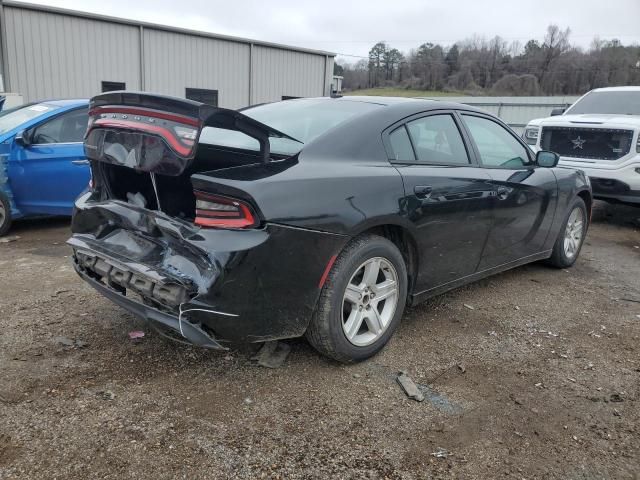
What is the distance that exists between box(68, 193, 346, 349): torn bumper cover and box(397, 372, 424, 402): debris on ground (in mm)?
669

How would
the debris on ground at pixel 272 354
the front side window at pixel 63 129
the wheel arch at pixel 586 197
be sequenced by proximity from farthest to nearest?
the front side window at pixel 63 129 < the wheel arch at pixel 586 197 < the debris on ground at pixel 272 354

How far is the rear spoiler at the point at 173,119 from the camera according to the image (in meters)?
2.50

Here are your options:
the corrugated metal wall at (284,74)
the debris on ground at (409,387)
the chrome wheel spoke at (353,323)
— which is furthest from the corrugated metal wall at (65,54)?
the debris on ground at (409,387)

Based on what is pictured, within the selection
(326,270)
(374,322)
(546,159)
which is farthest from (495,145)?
(326,270)

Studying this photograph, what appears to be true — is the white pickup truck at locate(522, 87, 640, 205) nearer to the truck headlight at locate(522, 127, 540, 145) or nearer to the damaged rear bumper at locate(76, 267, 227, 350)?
the truck headlight at locate(522, 127, 540, 145)

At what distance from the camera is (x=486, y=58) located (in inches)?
2168

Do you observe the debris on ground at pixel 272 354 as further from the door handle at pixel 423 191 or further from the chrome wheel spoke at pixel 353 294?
the door handle at pixel 423 191

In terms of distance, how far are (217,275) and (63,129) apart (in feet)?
14.9

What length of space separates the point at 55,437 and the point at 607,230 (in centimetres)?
737

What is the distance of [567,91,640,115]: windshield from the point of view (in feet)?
26.8

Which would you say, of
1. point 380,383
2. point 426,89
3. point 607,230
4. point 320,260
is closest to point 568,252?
A: point 607,230

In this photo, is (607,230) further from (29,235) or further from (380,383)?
(29,235)

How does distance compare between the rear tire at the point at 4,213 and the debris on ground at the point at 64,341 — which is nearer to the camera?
the debris on ground at the point at 64,341

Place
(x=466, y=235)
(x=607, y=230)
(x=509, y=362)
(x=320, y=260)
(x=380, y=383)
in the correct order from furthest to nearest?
(x=607, y=230)
(x=466, y=235)
(x=509, y=362)
(x=380, y=383)
(x=320, y=260)
